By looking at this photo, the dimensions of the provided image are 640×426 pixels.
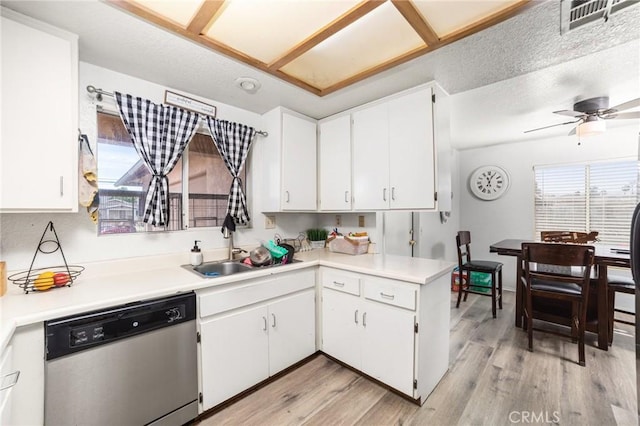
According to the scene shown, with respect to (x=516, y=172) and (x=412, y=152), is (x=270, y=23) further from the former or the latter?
(x=516, y=172)

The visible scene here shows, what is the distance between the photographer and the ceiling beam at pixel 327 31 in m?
1.25

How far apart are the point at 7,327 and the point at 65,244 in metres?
0.80

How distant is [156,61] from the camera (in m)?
1.66

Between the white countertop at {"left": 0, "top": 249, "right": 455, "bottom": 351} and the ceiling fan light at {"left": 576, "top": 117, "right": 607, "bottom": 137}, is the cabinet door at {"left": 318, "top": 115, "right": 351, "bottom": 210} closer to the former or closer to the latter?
the white countertop at {"left": 0, "top": 249, "right": 455, "bottom": 351}

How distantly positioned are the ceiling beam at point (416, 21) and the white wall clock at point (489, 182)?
3688 mm

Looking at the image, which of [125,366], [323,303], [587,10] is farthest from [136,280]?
[587,10]

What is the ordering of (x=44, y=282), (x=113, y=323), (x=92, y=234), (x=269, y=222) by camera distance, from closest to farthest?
(x=113, y=323) < (x=44, y=282) < (x=92, y=234) < (x=269, y=222)

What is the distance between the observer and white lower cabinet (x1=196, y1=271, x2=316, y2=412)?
1.57 metres

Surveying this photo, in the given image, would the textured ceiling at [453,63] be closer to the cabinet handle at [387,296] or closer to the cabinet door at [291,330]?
the cabinet handle at [387,296]

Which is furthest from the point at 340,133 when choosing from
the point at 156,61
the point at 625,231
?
the point at 625,231

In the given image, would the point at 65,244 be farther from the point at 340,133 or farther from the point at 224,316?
the point at 340,133

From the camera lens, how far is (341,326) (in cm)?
207

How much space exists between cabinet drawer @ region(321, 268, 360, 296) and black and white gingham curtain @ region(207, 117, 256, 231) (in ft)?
2.97

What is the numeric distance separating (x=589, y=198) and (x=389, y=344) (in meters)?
3.98
